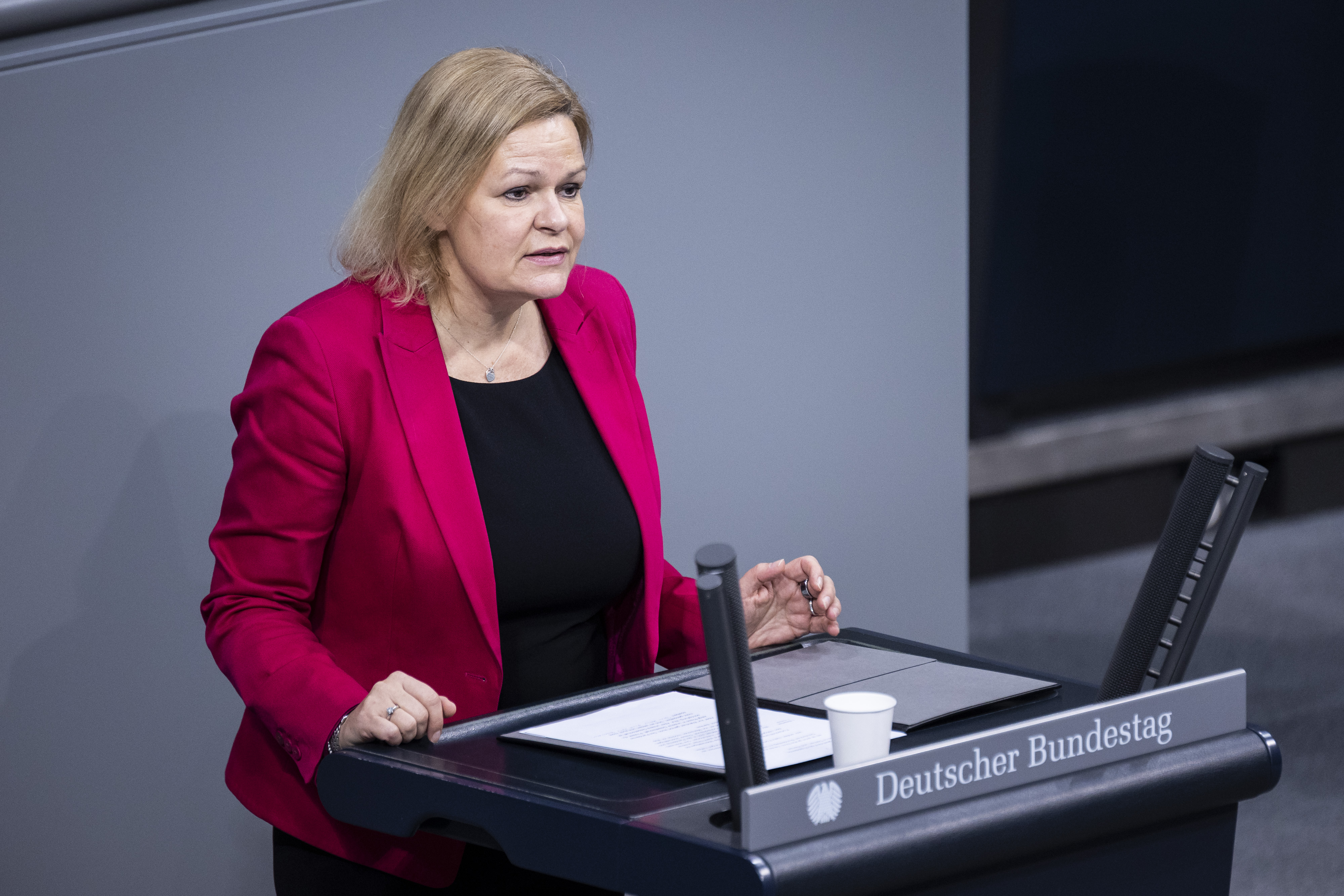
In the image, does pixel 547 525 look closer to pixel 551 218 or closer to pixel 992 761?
pixel 551 218

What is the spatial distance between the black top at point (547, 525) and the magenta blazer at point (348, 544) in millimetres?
42

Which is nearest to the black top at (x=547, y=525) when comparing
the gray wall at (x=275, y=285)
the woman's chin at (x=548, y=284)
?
the woman's chin at (x=548, y=284)

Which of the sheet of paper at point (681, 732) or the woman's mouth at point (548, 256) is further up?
the woman's mouth at point (548, 256)

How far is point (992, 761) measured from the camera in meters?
1.25

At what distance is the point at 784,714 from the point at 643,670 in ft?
1.42

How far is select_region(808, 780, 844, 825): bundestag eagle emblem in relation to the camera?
3.83ft

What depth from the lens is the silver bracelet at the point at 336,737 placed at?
154cm

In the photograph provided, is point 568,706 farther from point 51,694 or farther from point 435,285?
point 51,694

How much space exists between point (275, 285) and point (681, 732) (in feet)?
4.27

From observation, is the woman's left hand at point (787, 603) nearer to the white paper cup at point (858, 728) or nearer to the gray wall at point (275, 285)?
the white paper cup at point (858, 728)

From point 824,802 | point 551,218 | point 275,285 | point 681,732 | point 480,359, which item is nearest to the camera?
point 824,802

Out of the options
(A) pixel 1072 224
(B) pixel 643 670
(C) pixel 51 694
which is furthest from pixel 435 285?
(A) pixel 1072 224

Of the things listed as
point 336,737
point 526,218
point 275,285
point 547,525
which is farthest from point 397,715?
point 275,285

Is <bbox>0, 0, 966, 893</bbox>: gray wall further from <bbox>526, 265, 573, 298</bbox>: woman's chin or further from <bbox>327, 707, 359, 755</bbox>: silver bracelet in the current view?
<bbox>327, 707, 359, 755</bbox>: silver bracelet
